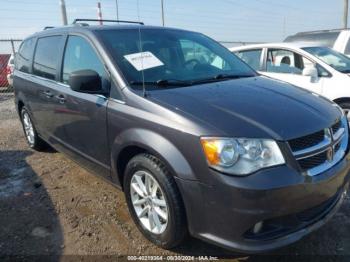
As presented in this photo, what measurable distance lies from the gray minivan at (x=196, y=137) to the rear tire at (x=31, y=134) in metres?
1.60

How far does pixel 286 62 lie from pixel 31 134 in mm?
4495

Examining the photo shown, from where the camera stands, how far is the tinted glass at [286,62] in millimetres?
6257

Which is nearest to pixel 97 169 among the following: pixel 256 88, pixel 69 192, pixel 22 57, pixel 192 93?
pixel 69 192

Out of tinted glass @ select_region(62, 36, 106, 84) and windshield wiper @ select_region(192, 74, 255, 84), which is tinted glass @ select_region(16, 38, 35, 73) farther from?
windshield wiper @ select_region(192, 74, 255, 84)

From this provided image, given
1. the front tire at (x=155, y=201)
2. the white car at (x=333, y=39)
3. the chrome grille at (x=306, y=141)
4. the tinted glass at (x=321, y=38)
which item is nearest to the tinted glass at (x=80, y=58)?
the front tire at (x=155, y=201)

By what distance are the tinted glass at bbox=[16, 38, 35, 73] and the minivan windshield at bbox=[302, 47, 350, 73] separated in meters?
4.45

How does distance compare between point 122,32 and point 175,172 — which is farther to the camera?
point 122,32

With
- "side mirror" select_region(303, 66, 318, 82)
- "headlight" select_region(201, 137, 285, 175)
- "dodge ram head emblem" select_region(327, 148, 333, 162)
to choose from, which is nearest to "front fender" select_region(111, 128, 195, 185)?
"headlight" select_region(201, 137, 285, 175)

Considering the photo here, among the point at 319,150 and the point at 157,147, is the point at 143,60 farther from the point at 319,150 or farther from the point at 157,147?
the point at 319,150

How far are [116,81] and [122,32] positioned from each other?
0.81 metres

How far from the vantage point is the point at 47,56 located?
4453mm

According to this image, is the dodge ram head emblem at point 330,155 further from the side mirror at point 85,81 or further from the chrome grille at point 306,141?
the side mirror at point 85,81

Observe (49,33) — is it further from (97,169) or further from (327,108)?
(327,108)

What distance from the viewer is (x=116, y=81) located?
3.10 m
